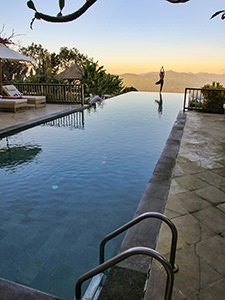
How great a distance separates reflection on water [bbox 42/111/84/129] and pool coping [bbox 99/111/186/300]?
508 centimetres

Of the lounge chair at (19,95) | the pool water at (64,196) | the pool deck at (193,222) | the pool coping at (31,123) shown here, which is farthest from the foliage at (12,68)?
the pool deck at (193,222)

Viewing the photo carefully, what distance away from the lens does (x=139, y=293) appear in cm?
193

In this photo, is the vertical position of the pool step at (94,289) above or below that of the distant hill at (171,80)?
below

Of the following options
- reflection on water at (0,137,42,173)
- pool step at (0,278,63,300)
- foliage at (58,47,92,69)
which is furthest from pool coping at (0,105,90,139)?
foliage at (58,47,92,69)

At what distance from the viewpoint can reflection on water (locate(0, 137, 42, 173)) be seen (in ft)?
17.0

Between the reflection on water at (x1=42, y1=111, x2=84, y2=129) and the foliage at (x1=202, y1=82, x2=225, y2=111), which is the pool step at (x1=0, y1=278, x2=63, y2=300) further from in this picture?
the foliage at (x1=202, y1=82, x2=225, y2=111)

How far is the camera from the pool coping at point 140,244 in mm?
A: 1969

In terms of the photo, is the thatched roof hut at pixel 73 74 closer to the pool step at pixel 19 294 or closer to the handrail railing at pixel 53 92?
the handrail railing at pixel 53 92

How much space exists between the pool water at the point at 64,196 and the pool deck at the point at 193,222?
411mm

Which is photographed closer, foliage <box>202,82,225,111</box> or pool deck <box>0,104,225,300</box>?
pool deck <box>0,104,225,300</box>

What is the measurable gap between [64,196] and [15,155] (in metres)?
2.43

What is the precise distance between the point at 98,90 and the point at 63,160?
13.4 meters

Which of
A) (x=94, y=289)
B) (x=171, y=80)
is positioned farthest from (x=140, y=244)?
(x=171, y=80)

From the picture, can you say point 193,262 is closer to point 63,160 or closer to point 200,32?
point 63,160
